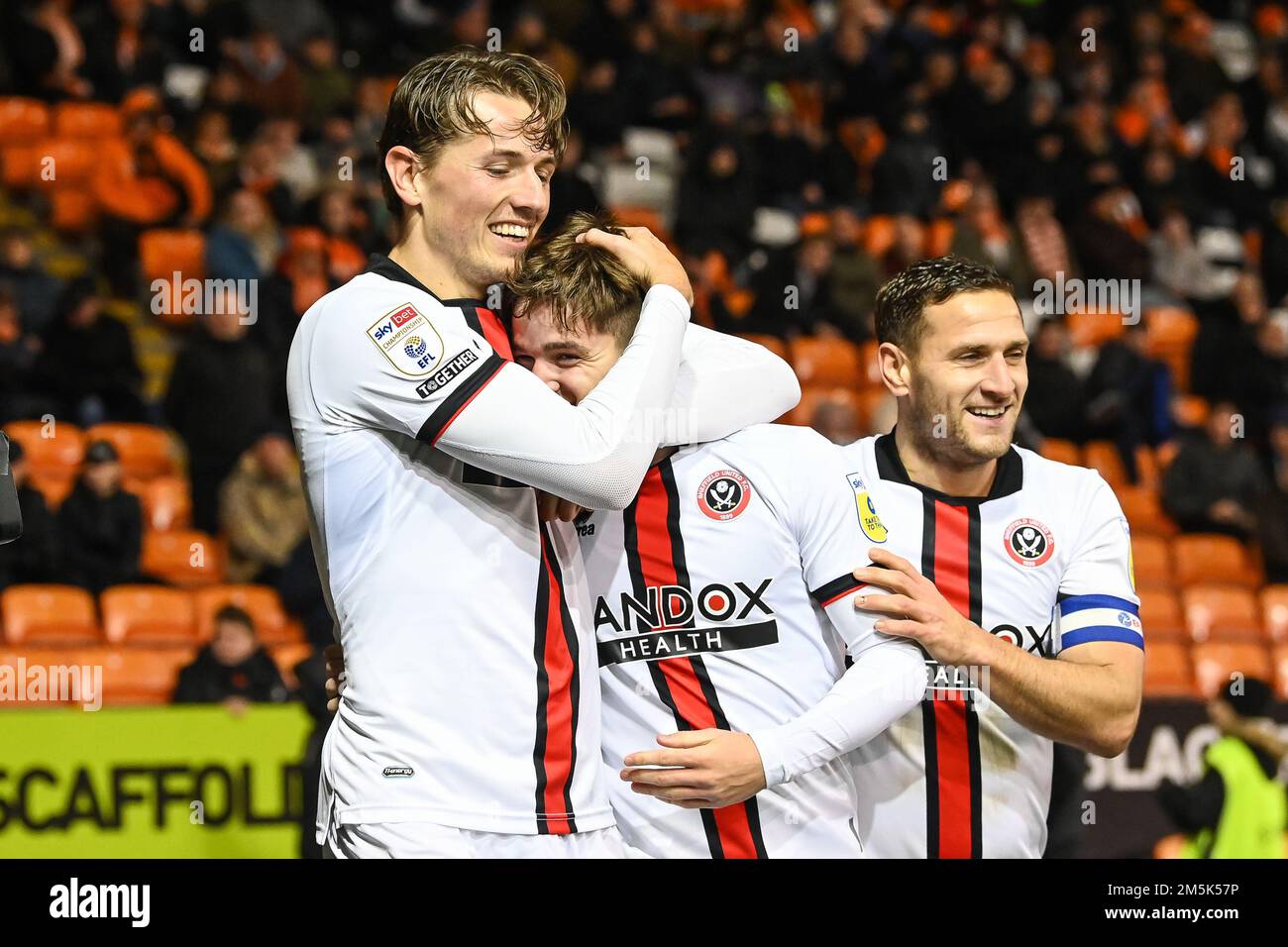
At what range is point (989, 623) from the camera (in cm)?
328

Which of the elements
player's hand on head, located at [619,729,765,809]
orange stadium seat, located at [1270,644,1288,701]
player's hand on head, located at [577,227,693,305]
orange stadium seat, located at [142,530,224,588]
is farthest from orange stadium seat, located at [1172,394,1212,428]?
player's hand on head, located at [619,729,765,809]

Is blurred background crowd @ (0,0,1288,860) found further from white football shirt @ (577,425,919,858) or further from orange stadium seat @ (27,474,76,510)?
white football shirt @ (577,425,919,858)

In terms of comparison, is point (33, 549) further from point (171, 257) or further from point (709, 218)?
point (709, 218)

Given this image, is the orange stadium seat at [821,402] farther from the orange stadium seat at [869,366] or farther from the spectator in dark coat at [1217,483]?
the spectator in dark coat at [1217,483]

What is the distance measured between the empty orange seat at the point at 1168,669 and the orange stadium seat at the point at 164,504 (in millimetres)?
5336

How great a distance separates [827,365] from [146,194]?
441 cm

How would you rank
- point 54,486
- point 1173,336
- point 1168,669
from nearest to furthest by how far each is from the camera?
point 54,486, point 1168,669, point 1173,336

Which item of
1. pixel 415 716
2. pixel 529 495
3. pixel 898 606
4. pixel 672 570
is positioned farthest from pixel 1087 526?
pixel 415 716

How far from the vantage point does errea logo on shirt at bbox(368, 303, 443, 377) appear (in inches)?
105

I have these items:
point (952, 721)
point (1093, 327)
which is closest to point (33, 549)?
point (952, 721)

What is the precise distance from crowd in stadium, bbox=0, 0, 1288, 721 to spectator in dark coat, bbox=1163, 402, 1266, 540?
2 centimetres

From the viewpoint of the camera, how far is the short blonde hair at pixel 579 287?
9.68 feet

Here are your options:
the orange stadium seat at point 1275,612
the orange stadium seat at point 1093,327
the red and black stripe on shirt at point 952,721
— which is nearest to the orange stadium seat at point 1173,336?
the orange stadium seat at point 1093,327

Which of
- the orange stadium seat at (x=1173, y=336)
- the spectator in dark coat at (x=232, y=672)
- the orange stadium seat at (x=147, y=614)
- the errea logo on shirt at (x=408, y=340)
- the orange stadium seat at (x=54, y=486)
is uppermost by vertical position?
the orange stadium seat at (x=1173, y=336)
